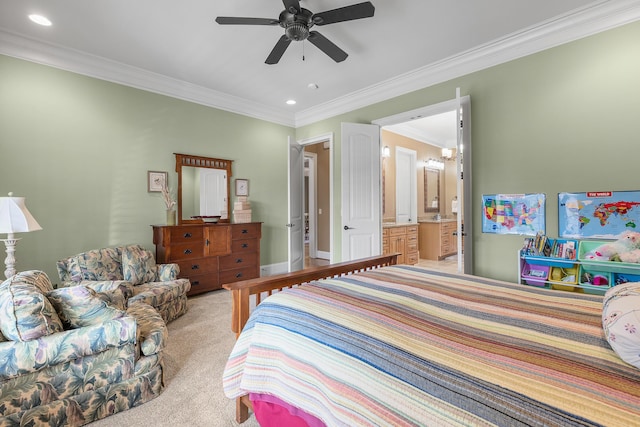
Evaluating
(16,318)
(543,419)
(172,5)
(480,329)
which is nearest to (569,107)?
(480,329)

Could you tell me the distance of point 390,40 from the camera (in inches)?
116

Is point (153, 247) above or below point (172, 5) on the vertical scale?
below

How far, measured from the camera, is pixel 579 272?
236 cm

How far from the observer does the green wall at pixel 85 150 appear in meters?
2.97

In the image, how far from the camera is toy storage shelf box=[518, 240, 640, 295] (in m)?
2.23

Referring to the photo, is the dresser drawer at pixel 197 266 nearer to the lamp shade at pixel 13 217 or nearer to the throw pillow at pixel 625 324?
the lamp shade at pixel 13 217

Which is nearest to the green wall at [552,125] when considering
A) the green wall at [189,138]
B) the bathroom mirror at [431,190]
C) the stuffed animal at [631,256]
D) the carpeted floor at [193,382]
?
the green wall at [189,138]

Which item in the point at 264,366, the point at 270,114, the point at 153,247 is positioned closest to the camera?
the point at 264,366

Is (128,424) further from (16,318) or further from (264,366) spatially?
(264,366)

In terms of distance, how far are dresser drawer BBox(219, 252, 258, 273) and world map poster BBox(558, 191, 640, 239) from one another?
373cm

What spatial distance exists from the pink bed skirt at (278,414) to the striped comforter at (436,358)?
0.06m

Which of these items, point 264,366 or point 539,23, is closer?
point 264,366

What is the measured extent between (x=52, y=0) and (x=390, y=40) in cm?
297

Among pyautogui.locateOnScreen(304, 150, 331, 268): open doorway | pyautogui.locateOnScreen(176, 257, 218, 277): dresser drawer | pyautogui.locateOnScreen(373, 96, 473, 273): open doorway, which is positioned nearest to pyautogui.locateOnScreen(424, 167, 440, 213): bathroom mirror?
pyautogui.locateOnScreen(373, 96, 473, 273): open doorway
